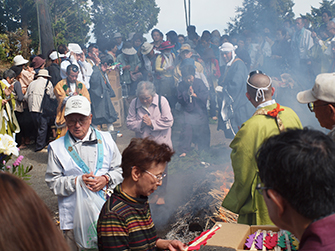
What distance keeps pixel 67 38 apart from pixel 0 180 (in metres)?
19.1

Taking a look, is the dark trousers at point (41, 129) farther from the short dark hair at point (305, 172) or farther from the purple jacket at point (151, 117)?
the short dark hair at point (305, 172)

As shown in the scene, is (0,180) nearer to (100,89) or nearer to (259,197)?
(259,197)

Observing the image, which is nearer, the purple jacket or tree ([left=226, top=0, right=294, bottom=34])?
the purple jacket

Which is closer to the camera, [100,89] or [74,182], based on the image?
[74,182]

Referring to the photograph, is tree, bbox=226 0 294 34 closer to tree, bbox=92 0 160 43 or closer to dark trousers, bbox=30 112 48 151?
tree, bbox=92 0 160 43

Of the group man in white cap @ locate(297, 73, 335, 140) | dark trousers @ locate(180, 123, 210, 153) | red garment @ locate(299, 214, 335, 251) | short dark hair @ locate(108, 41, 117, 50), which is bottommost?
dark trousers @ locate(180, 123, 210, 153)

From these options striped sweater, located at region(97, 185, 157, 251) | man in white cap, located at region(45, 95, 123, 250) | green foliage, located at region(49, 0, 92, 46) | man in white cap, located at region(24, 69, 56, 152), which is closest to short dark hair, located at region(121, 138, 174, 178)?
striped sweater, located at region(97, 185, 157, 251)

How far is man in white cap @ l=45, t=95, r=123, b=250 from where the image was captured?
8.87 feet

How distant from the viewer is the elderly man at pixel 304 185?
1.11 meters

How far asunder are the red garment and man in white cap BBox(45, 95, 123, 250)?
74.0 inches

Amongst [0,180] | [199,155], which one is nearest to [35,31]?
[199,155]

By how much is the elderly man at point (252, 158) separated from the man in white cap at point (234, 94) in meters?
3.74

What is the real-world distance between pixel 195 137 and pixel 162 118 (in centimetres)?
240

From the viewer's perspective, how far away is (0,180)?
0.99 metres
